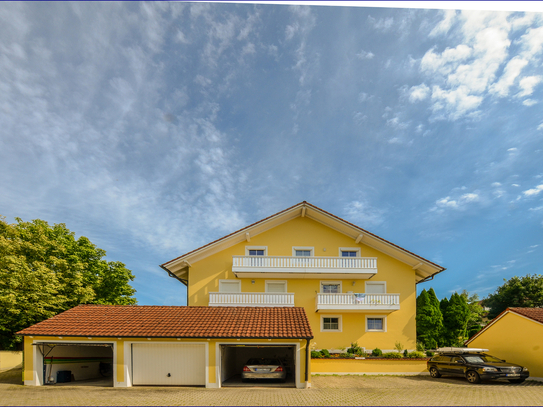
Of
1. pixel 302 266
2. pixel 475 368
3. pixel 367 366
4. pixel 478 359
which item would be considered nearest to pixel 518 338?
pixel 478 359

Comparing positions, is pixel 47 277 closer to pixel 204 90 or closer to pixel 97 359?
pixel 97 359

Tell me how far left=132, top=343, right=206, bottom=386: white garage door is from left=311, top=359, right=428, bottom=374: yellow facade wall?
6755mm

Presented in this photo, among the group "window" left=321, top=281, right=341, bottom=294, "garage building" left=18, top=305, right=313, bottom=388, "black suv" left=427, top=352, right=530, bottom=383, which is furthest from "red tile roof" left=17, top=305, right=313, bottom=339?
"black suv" left=427, top=352, right=530, bottom=383

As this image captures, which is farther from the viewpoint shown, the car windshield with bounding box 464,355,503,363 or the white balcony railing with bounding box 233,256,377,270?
the white balcony railing with bounding box 233,256,377,270

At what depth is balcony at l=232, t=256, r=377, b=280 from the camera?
22906 millimetres

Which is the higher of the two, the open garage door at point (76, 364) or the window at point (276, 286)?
the window at point (276, 286)

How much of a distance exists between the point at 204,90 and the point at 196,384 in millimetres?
12834

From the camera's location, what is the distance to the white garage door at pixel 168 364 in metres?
15.2

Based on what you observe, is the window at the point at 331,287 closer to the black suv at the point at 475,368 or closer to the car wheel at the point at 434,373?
the car wheel at the point at 434,373

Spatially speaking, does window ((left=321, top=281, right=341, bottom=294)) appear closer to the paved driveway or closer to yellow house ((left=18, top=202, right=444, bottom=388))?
yellow house ((left=18, top=202, right=444, bottom=388))

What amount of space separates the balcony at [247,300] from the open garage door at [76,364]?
652cm

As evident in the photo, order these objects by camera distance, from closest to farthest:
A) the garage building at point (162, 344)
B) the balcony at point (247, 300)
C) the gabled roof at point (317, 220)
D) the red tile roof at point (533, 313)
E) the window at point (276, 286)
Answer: the garage building at point (162, 344) < the red tile roof at point (533, 313) < the balcony at point (247, 300) < the gabled roof at point (317, 220) < the window at point (276, 286)

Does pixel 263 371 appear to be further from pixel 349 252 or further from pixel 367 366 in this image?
pixel 349 252

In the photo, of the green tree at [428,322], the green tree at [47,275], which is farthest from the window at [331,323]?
the green tree at [47,275]
